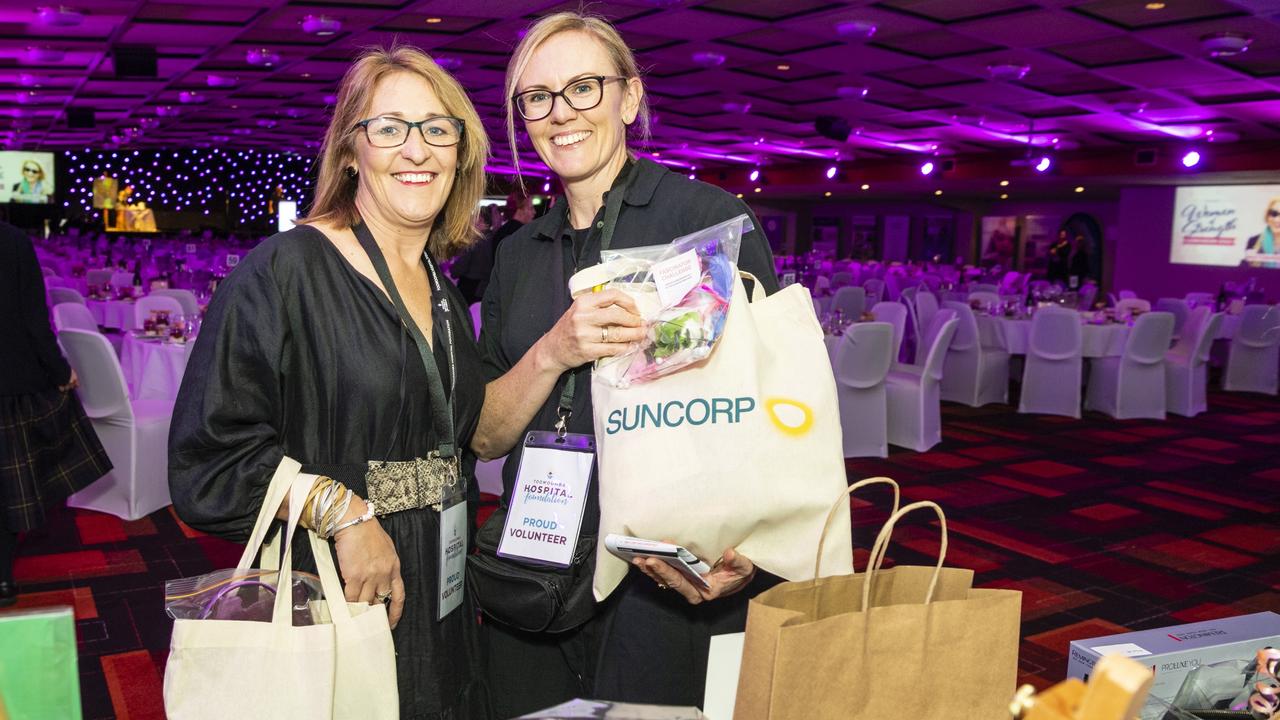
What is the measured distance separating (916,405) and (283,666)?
579cm

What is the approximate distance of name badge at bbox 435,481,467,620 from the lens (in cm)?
151

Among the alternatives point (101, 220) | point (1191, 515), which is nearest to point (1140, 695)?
point (1191, 515)

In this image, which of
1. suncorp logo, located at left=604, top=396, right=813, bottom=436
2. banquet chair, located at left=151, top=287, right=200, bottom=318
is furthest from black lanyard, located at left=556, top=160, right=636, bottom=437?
banquet chair, located at left=151, top=287, right=200, bottom=318

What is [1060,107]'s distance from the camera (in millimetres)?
12055

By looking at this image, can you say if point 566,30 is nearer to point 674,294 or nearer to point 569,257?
point 569,257

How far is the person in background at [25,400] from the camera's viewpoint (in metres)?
3.50

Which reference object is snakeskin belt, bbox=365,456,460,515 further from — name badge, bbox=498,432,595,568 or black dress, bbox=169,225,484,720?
name badge, bbox=498,432,595,568

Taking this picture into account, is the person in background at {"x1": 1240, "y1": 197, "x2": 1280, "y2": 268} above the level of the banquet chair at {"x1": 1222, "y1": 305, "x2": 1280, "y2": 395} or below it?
above

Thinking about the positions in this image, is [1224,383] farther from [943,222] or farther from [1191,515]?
[943,222]

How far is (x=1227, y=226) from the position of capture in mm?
15688

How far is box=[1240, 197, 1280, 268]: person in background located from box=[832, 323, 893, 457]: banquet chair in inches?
482

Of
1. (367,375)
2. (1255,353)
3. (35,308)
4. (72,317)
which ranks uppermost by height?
(367,375)

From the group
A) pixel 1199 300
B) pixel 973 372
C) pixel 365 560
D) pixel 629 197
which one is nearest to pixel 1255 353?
pixel 1199 300

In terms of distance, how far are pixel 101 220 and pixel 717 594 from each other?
101ft
